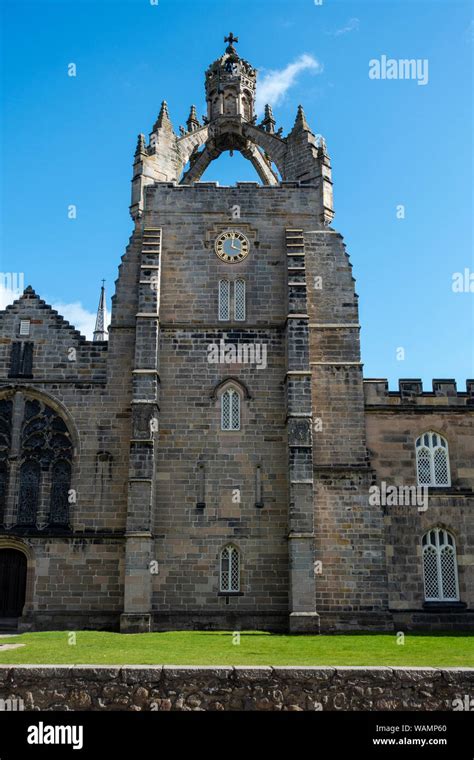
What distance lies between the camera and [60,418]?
2766cm

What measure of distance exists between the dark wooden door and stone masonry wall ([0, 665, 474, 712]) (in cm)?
1279

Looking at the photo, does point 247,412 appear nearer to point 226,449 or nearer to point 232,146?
point 226,449

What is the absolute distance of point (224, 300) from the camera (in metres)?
29.0

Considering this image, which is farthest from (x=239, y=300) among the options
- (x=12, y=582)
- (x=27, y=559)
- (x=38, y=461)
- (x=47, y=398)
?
(x=12, y=582)

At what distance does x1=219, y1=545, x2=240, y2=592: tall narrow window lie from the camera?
85.1ft

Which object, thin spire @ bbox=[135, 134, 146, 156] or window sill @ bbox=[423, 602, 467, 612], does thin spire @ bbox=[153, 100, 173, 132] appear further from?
window sill @ bbox=[423, 602, 467, 612]

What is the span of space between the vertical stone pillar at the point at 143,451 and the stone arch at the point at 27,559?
3.32 m

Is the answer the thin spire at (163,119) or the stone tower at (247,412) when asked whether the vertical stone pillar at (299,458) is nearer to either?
the stone tower at (247,412)

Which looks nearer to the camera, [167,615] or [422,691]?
[422,691]

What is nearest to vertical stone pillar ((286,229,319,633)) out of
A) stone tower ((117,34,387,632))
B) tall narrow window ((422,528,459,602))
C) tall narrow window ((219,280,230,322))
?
stone tower ((117,34,387,632))
